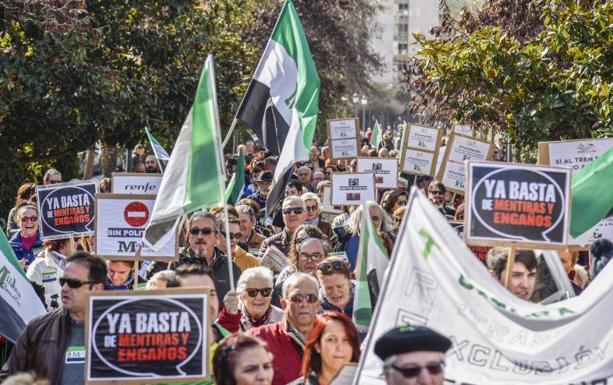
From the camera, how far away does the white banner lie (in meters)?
6.44

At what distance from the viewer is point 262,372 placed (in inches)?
258

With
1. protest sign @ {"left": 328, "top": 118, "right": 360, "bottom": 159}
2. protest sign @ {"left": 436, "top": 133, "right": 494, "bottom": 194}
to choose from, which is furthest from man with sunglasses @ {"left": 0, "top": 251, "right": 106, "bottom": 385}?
protest sign @ {"left": 328, "top": 118, "right": 360, "bottom": 159}

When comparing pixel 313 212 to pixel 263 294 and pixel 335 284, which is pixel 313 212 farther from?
pixel 263 294

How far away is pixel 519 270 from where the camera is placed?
26.6 feet

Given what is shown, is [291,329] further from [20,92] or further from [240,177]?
[20,92]

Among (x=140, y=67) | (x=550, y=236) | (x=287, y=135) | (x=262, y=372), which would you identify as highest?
(x=140, y=67)

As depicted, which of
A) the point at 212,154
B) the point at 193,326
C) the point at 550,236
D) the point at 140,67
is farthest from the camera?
the point at 140,67

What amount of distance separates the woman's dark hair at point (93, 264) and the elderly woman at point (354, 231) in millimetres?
4261

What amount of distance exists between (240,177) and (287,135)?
3732mm

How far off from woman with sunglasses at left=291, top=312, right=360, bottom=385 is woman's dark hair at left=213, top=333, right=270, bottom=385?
0.82m

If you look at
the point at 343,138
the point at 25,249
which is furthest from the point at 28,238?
the point at 343,138

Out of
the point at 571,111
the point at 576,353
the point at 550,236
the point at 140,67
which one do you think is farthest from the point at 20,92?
the point at 576,353

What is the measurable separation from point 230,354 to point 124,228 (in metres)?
3.85

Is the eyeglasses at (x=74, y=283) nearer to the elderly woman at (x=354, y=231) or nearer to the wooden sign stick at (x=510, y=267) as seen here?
the wooden sign stick at (x=510, y=267)
